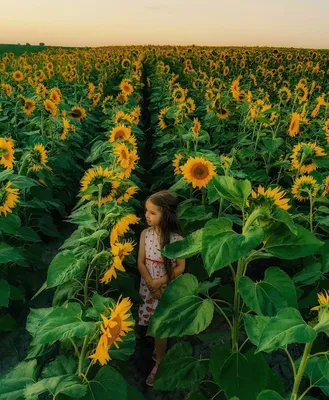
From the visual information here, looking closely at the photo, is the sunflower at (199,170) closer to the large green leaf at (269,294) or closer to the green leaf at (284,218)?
the large green leaf at (269,294)

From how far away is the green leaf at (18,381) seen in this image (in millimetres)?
1794

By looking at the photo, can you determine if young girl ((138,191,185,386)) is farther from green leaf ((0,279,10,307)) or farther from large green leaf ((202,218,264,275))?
large green leaf ((202,218,264,275))

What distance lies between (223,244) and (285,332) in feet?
1.45

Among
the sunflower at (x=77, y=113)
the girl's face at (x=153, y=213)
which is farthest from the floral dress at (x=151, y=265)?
the sunflower at (x=77, y=113)

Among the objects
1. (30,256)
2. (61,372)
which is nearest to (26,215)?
(30,256)

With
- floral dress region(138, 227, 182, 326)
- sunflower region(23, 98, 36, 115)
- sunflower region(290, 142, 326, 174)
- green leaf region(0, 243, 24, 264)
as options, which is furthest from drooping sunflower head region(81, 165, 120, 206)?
sunflower region(23, 98, 36, 115)

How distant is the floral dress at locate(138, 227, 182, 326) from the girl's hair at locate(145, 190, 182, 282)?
0.04 m

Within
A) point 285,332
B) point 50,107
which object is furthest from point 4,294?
point 50,107

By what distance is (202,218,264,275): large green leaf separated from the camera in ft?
5.57

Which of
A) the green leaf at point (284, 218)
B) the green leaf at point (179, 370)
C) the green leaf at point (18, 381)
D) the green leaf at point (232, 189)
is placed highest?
the green leaf at point (232, 189)

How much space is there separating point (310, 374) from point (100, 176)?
5.33 feet

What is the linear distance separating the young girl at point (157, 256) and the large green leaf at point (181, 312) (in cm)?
95

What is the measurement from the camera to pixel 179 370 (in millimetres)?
2373

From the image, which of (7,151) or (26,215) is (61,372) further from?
(26,215)
